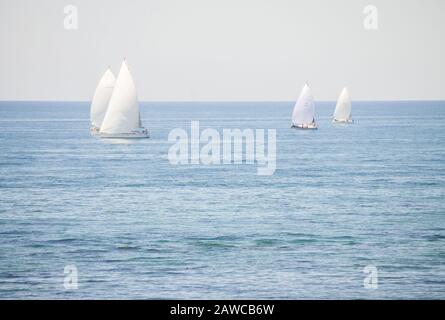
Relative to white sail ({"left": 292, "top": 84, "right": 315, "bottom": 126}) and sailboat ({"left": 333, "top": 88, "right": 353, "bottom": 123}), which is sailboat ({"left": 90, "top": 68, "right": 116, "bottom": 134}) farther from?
sailboat ({"left": 333, "top": 88, "right": 353, "bottom": 123})

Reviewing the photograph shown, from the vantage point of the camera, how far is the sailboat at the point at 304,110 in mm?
132750

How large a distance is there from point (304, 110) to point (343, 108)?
117ft

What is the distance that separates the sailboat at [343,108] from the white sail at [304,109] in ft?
69.5

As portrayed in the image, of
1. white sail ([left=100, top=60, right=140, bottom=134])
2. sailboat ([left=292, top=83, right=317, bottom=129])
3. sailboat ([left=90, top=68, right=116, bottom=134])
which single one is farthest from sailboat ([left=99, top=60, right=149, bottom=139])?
sailboat ([left=292, top=83, right=317, bottom=129])

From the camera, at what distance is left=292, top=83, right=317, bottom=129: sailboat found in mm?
132750

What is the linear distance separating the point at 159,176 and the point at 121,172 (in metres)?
4.44

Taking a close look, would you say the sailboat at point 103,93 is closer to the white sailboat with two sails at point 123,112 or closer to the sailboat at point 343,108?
the white sailboat with two sails at point 123,112

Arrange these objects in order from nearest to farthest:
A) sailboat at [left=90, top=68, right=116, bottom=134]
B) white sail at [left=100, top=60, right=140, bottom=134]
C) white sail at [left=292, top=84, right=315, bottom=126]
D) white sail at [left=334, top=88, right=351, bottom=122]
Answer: white sail at [left=100, top=60, right=140, bottom=134] → sailboat at [left=90, top=68, right=116, bottom=134] → white sail at [left=292, top=84, right=315, bottom=126] → white sail at [left=334, top=88, right=351, bottom=122]

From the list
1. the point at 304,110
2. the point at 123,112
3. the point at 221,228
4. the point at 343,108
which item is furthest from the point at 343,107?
the point at 221,228

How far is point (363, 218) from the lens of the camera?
53438 millimetres

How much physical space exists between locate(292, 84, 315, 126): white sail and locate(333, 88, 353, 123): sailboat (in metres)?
21.2

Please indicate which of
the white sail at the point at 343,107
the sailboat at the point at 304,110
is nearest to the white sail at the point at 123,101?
the sailboat at the point at 304,110
